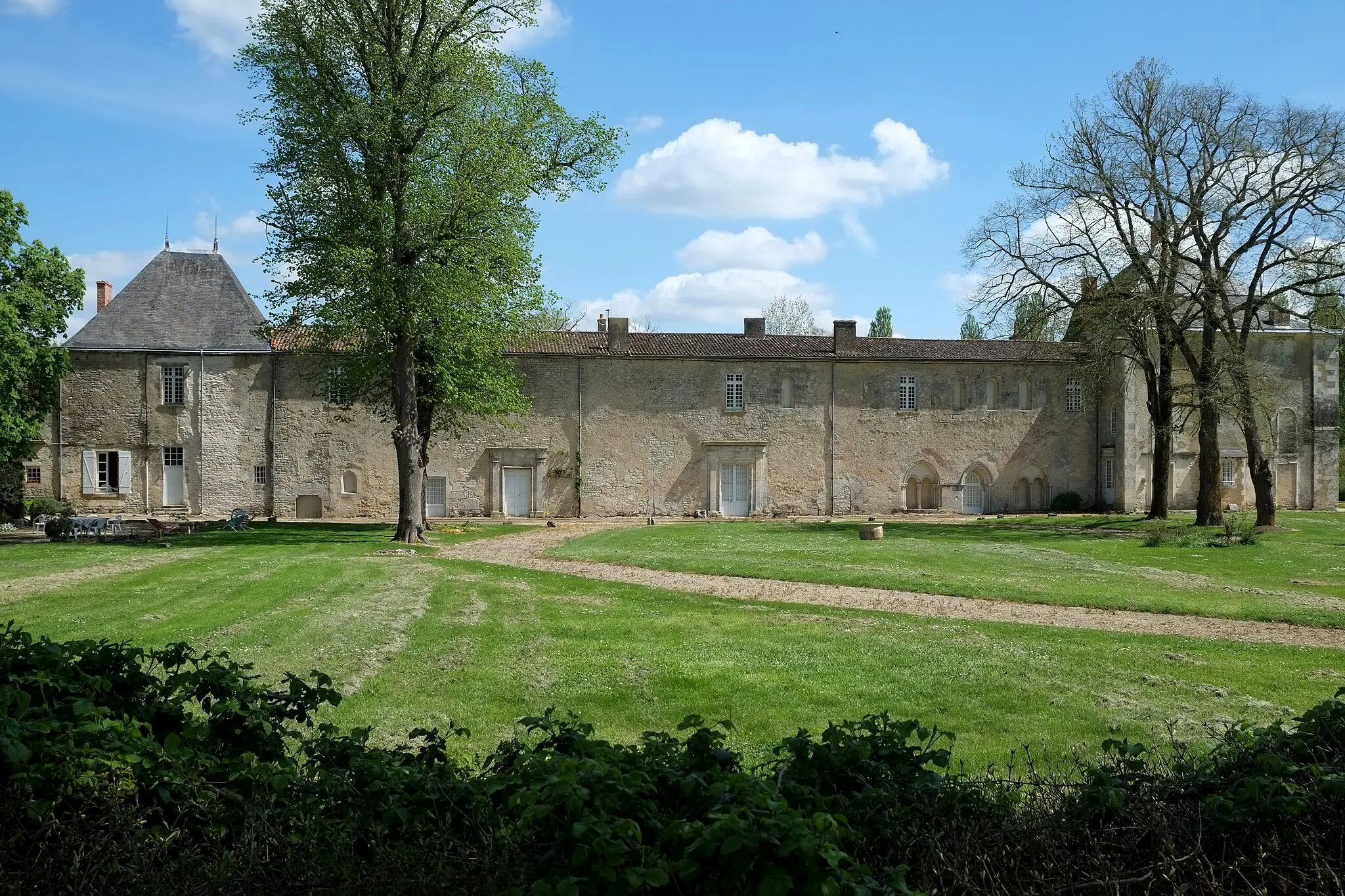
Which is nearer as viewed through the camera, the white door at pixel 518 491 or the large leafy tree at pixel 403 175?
the large leafy tree at pixel 403 175

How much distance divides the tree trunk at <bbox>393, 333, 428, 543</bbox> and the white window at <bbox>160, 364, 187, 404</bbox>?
1375 centimetres

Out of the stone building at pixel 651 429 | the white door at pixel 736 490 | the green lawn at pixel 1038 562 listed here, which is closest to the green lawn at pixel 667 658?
the green lawn at pixel 1038 562

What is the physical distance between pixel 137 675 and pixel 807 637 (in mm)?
7261

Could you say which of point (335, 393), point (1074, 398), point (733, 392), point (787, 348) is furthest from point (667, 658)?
point (1074, 398)

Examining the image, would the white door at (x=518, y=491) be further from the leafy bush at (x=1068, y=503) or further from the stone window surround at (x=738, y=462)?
the leafy bush at (x=1068, y=503)

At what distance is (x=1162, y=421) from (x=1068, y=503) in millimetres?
8519

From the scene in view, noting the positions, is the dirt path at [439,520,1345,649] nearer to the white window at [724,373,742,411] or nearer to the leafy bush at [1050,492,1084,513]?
the white window at [724,373,742,411]

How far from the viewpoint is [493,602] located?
13.0m

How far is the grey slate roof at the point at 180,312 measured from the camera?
33.6 meters

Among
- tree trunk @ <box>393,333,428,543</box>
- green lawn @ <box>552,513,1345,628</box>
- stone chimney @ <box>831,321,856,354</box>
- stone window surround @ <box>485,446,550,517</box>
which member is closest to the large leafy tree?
tree trunk @ <box>393,333,428,543</box>

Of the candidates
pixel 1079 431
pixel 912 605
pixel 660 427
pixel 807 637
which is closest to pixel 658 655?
pixel 807 637

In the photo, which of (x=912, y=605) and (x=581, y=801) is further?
(x=912, y=605)

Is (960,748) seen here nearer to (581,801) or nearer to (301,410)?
(581,801)

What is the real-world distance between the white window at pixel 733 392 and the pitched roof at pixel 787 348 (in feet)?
2.53
